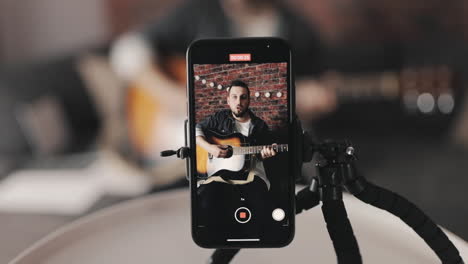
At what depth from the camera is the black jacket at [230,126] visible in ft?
1.47

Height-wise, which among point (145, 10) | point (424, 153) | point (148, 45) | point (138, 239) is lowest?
A: point (424, 153)

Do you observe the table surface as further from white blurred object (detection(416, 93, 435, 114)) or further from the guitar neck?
white blurred object (detection(416, 93, 435, 114))

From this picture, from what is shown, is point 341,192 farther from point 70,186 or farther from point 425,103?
point 425,103

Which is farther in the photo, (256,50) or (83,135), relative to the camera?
(83,135)

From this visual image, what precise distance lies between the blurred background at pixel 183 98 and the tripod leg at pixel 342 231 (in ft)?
2.35

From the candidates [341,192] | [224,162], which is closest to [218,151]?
[224,162]

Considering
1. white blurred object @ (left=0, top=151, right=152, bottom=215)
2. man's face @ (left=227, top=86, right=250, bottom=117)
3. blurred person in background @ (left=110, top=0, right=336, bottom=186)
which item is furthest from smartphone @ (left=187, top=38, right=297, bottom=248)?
blurred person in background @ (left=110, top=0, right=336, bottom=186)

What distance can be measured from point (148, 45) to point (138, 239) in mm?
993

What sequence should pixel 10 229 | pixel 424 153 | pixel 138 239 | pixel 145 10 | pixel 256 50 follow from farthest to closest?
pixel 145 10, pixel 424 153, pixel 10 229, pixel 138 239, pixel 256 50

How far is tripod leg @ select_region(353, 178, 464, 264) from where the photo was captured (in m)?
0.43

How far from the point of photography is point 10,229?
0.95 metres

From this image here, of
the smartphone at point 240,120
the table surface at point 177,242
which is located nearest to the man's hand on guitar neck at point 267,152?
the smartphone at point 240,120

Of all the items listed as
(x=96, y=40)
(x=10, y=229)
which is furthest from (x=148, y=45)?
(x=96, y=40)

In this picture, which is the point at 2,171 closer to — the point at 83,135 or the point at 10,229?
the point at 83,135
